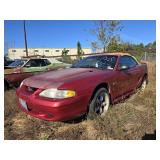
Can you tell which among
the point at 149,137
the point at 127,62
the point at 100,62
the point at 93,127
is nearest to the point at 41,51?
the point at 127,62

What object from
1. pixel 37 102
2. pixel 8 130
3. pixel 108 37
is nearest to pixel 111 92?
pixel 37 102

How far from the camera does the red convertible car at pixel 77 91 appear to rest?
128 inches

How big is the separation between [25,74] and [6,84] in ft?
2.58

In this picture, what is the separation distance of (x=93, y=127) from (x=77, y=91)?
73cm

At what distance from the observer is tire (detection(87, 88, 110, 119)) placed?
12.0ft

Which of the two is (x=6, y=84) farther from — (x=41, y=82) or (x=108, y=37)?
(x=108, y=37)

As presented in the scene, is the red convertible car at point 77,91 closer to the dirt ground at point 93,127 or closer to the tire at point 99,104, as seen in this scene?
the tire at point 99,104

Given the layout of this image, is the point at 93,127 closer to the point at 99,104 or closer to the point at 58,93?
the point at 99,104

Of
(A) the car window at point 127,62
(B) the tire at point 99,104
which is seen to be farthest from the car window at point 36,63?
(B) the tire at point 99,104

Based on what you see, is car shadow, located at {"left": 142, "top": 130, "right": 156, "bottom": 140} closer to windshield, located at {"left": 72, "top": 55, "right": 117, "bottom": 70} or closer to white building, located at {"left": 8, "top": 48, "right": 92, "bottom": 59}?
windshield, located at {"left": 72, "top": 55, "right": 117, "bottom": 70}

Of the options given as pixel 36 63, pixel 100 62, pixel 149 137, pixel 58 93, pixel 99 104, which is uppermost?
pixel 36 63

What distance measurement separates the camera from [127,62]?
533 cm

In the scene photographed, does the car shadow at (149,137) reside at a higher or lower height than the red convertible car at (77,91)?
lower

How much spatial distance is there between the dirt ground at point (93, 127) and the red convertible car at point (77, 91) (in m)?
0.24
